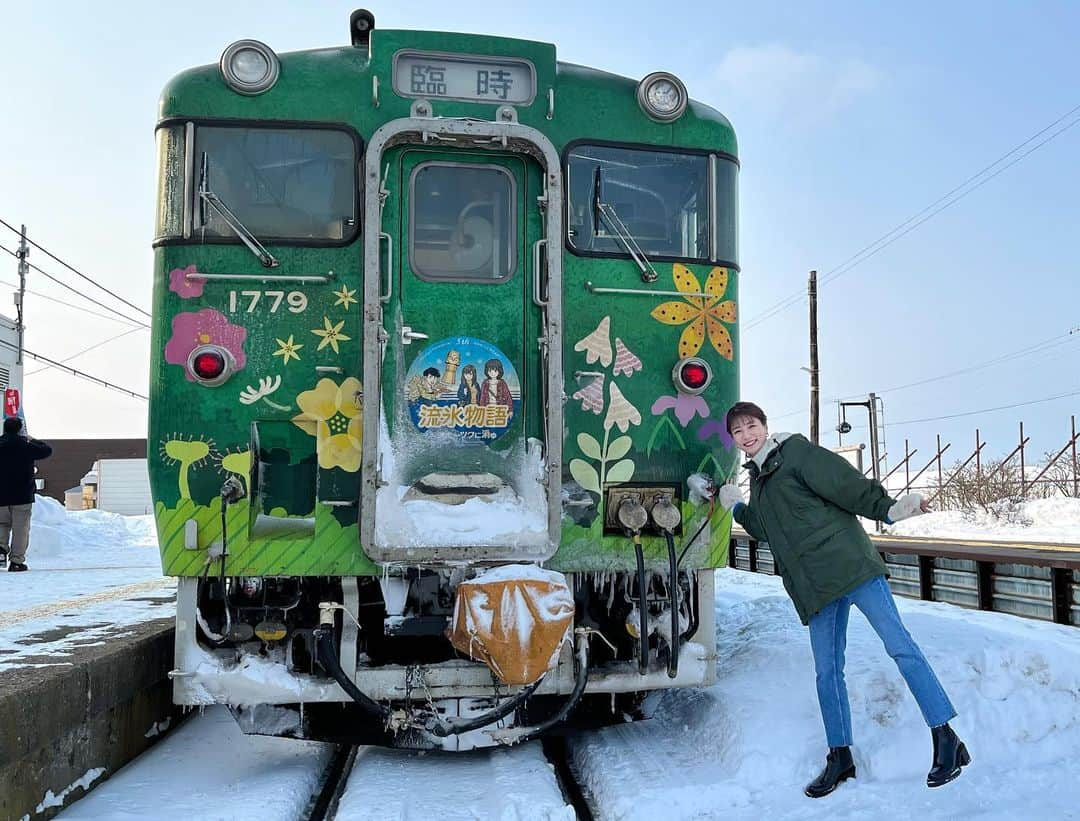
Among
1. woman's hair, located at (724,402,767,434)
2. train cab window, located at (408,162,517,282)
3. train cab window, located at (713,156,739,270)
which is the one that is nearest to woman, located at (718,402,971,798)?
woman's hair, located at (724,402,767,434)

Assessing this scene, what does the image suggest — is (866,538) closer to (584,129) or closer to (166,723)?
(584,129)

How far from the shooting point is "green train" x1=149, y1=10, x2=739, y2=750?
172 inches

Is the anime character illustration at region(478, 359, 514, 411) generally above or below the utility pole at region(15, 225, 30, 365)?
below

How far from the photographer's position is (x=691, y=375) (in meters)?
4.82

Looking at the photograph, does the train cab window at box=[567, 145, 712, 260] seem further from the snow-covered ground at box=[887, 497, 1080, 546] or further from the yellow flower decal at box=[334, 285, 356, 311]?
the snow-covered ground at box=[887, 497, 1080, 546]

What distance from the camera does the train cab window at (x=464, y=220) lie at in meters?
4.72

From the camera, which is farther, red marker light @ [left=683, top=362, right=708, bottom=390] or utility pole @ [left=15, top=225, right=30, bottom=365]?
utility pole @ [left=15, top=225, right=30, bottom=365]

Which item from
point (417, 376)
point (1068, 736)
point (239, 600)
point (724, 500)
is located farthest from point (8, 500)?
point (1068, 736)

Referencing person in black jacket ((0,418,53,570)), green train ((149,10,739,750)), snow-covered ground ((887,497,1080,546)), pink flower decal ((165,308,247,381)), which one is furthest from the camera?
snow-covered ground ((887,497,1080,546))

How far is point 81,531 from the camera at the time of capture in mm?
17750

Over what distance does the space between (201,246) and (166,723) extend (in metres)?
2.81

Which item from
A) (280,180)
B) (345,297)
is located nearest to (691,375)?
(345,297)

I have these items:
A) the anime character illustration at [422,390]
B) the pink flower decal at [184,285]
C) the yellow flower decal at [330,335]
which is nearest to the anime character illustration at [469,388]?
the anime character illustration at [422,390]

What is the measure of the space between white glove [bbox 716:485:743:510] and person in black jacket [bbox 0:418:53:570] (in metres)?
7.77
